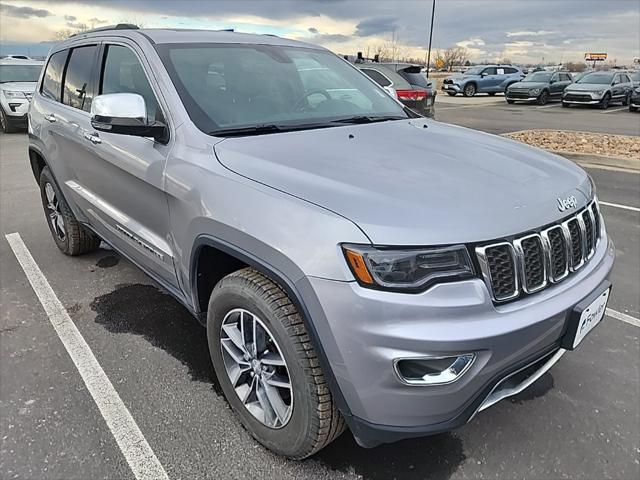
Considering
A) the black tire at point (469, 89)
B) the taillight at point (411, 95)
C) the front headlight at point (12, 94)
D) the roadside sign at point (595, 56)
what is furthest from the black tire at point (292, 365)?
the roadside sign at point (595, 56)

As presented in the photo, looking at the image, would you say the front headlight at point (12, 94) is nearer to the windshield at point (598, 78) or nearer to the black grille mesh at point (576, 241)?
the black grille mesh at point (576, 241)

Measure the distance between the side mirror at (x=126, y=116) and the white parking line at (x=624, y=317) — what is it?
3.24 m

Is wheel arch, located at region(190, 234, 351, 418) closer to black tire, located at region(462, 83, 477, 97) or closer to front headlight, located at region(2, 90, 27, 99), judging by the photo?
front headlight, located at region(2, 90, 27, 99)

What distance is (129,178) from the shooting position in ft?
9.51

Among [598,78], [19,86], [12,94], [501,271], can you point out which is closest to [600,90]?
[598,78]

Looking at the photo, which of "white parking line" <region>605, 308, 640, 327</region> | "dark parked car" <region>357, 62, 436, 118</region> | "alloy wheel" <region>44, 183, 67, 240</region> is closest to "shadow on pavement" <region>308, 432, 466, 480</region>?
"white parking line" <region>605, 308, 640, 327</region>

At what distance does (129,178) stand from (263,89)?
93 centimetres

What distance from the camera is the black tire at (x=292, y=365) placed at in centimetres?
187

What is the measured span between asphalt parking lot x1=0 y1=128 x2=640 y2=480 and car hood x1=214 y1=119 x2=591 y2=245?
1.12 meters

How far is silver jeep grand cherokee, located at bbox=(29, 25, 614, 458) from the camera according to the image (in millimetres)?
1706

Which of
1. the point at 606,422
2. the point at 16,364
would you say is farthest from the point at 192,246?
the point at 606,422

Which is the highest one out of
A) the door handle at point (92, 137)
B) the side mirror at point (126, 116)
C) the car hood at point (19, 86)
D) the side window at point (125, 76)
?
the side window at point (125, 76)

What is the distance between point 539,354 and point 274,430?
1.15 meters

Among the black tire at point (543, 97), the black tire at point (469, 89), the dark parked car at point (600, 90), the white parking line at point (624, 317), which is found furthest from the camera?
the black tire at point (469, 89)
